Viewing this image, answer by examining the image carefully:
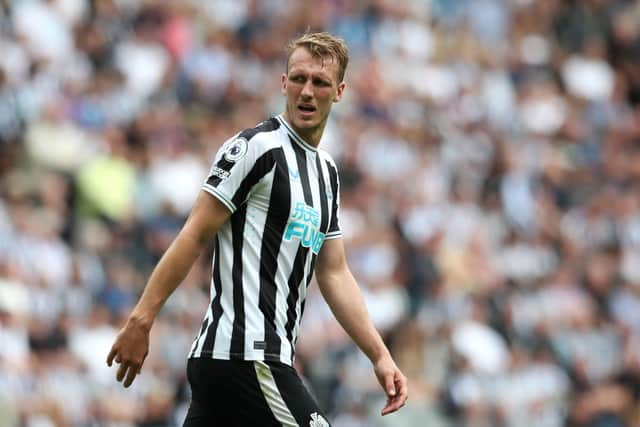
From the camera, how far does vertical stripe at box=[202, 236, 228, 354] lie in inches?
212

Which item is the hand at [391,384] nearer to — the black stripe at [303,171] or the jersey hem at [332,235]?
the jersey hem at [332,235]

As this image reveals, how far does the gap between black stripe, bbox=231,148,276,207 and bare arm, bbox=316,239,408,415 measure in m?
0.63

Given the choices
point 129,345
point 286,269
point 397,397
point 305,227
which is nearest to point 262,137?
point 305,227

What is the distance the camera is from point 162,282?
5.22 meters

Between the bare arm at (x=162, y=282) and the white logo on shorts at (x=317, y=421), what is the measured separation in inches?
27.7

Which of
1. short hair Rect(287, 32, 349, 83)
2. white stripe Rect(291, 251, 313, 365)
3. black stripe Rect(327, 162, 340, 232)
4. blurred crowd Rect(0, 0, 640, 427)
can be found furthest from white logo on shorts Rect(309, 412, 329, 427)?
blurred crowd Rect(0, 0, 640, 427)

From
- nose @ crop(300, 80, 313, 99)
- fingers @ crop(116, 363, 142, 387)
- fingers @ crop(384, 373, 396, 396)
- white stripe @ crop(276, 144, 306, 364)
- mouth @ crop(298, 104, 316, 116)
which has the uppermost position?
nose @ crop(300, 80, 313, 99)

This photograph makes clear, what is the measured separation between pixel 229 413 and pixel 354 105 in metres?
10.4

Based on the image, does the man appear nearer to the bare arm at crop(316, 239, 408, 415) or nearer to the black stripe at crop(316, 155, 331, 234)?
the black stripe at crop(316, 155, 331, 234)

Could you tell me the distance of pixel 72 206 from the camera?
39.6 feet

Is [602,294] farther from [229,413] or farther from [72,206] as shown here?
[229,413]

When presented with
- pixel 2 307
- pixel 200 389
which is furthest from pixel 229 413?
pixel 2 307

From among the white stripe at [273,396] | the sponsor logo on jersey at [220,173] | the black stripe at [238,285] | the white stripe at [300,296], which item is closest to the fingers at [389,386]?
the white stripe at [300,296]

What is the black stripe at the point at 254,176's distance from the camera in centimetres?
539
